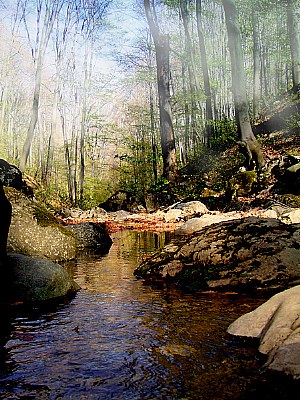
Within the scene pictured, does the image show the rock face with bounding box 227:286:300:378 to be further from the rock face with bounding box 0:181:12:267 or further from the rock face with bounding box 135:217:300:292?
the rock face with bounding box 0:181:12:267

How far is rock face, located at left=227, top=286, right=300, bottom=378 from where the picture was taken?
2135 millimetres

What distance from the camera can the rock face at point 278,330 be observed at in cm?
213

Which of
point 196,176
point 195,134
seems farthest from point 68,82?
point 196,176

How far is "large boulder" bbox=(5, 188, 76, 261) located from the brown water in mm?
2515

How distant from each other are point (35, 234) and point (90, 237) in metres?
2.18

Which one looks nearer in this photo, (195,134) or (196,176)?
(196,176)

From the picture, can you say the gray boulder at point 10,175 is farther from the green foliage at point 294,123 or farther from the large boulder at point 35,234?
the green foliage at point 294,123

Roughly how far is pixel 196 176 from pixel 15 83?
3008cm

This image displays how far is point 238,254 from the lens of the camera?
4965 mm

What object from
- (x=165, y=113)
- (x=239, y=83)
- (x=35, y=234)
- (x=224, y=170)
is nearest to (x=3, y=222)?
(x=35, y=234)

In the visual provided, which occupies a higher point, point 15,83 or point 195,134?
point 15,83

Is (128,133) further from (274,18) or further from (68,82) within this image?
(274,18)

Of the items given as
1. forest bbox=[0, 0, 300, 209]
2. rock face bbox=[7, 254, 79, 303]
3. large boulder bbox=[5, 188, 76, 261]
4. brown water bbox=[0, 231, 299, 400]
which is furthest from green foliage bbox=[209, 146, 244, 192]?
brown water bbox=[0, 231, 299, 400]

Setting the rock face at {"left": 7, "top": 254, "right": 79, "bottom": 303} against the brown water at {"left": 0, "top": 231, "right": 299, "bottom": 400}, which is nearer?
the brown water at {"left": 0, "top": 231, "right": 299, "bottom": 400}
